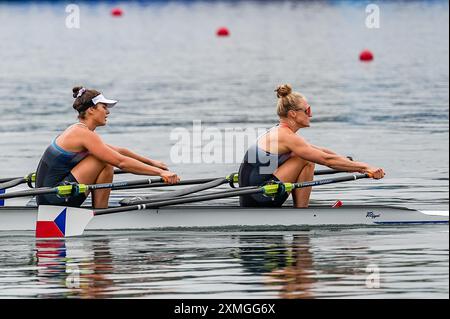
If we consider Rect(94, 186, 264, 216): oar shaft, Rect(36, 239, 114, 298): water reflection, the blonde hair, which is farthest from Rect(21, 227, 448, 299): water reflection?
the blonde hair

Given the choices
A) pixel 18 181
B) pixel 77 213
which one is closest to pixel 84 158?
pixel 77 213

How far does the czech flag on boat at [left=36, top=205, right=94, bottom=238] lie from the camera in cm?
1644

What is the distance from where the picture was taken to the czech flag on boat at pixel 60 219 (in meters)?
16.4

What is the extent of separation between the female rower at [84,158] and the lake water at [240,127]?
2.04 feet

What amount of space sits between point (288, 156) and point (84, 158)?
2.25 m

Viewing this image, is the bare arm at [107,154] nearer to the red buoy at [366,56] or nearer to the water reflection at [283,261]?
the water reflection at [283,261]

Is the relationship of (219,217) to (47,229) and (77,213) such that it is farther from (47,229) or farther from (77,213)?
(47,229)

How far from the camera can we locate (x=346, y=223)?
672 inches

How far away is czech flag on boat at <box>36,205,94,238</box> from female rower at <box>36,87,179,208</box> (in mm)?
269

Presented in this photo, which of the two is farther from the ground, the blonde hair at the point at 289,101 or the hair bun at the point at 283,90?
the hair bun at the point at 283,90

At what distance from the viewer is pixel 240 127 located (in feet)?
99.5

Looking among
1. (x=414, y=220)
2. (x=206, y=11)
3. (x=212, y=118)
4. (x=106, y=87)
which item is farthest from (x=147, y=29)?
(x=414, y=220)

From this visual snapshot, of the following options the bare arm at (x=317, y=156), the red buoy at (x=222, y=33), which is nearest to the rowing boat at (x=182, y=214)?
the bare arm at (x=317, y=156)

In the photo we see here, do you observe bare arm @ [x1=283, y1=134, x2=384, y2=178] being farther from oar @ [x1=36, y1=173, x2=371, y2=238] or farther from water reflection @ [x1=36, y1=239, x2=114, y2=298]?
water reflection @ [x1=36, y1=239, x2=114, y2=298]
